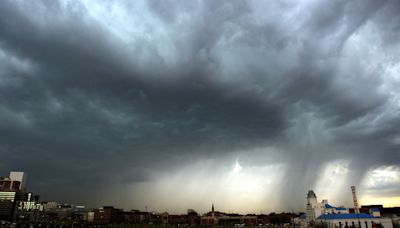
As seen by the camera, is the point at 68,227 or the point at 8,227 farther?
the point at 68,227

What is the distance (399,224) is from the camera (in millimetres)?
199500

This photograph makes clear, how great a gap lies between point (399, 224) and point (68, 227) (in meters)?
203

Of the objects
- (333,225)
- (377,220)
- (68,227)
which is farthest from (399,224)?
(68,227)

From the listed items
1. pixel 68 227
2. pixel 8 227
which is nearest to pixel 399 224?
pixel 68 227

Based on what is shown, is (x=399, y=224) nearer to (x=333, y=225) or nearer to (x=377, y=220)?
(x=377, y=220)

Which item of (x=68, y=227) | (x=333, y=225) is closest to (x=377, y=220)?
(x=333, y=225)

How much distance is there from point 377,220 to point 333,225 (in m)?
24.5

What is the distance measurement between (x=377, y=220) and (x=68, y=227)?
7198 inches

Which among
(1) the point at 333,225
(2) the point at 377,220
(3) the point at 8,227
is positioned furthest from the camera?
(1) the point at 333,225

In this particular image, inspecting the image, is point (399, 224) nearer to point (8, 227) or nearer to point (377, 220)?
point (377, 220)

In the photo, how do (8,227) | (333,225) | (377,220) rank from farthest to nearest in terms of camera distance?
1. (333,225)
2. (377,220)
3. (8,227)

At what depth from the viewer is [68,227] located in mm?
199875

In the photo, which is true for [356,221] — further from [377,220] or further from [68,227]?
[68,227]

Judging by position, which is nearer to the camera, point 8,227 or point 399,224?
point 8,227
